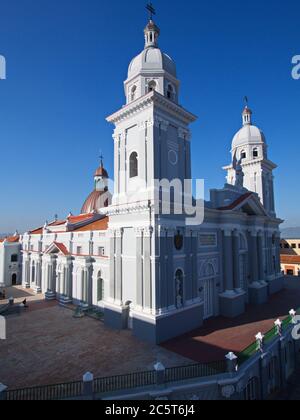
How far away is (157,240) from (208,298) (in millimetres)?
7660

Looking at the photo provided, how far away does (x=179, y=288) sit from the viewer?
15.9 meters

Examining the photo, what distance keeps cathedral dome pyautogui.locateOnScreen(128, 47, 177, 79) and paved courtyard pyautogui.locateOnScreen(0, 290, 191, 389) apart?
53.1 feet

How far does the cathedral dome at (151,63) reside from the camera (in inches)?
651

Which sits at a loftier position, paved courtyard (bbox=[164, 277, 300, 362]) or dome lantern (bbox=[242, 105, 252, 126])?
dome lantern (bbox=[242, 105, 252, 126])

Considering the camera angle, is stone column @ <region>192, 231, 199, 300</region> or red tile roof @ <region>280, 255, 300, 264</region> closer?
stone column @ <region>192, 231, 199, 300</region>

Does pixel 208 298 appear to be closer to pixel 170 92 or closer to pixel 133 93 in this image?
pixel 170 92

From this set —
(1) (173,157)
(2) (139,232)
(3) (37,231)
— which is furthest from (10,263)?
(1) (173,157)

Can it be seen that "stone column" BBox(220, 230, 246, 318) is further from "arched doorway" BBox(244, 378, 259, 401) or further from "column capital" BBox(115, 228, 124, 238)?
"column capital" BBox(115, 228, 124, 238)

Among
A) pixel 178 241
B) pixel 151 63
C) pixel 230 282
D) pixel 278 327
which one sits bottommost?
pixel 278 327

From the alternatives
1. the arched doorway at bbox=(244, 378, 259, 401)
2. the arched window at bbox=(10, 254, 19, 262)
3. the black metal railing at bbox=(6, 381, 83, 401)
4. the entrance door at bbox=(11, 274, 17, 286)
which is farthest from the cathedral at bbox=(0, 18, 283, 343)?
the arched window at bbox=(10, 254, 19, 262)

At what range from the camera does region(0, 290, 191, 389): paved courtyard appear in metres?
11.2

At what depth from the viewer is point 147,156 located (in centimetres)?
1546

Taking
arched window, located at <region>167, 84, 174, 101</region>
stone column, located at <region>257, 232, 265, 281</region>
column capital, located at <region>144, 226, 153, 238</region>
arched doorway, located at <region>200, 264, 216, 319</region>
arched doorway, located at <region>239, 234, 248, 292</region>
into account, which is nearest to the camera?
column capital, located at <region>144, 226, 153, 238</region>
